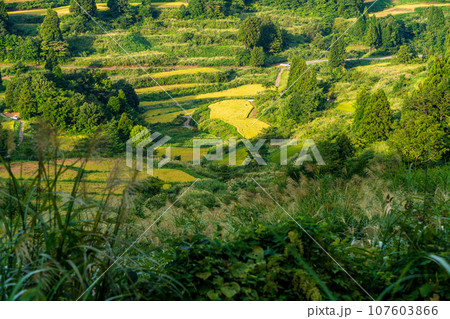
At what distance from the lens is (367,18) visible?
3353cm

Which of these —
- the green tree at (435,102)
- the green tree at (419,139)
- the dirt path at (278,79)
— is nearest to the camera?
the green tree at (419,139)

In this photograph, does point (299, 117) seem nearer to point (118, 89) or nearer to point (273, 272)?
point (118, 89)

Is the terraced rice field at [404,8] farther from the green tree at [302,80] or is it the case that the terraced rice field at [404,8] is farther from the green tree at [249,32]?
the green tree at [302,80]

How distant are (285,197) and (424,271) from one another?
2591 millimetres

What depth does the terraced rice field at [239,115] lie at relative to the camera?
2338 centimetres

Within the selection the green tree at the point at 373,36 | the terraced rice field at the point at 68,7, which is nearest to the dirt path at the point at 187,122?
the terraced rice field at the point at 68,7

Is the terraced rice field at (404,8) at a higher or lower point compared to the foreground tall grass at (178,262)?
higher

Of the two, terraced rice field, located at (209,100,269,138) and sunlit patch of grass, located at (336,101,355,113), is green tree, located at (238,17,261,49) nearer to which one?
terraced rice field, located at (209,100,269,138)

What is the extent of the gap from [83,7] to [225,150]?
689 inches

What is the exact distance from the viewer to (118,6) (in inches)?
1239

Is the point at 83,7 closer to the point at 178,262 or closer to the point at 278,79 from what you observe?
the point at 278,79

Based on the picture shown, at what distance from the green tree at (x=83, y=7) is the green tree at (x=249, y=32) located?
1086 centimetres

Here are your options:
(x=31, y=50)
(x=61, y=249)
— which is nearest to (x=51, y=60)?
(x=31, y=50)

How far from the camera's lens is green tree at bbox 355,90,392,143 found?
15961 millimetres
